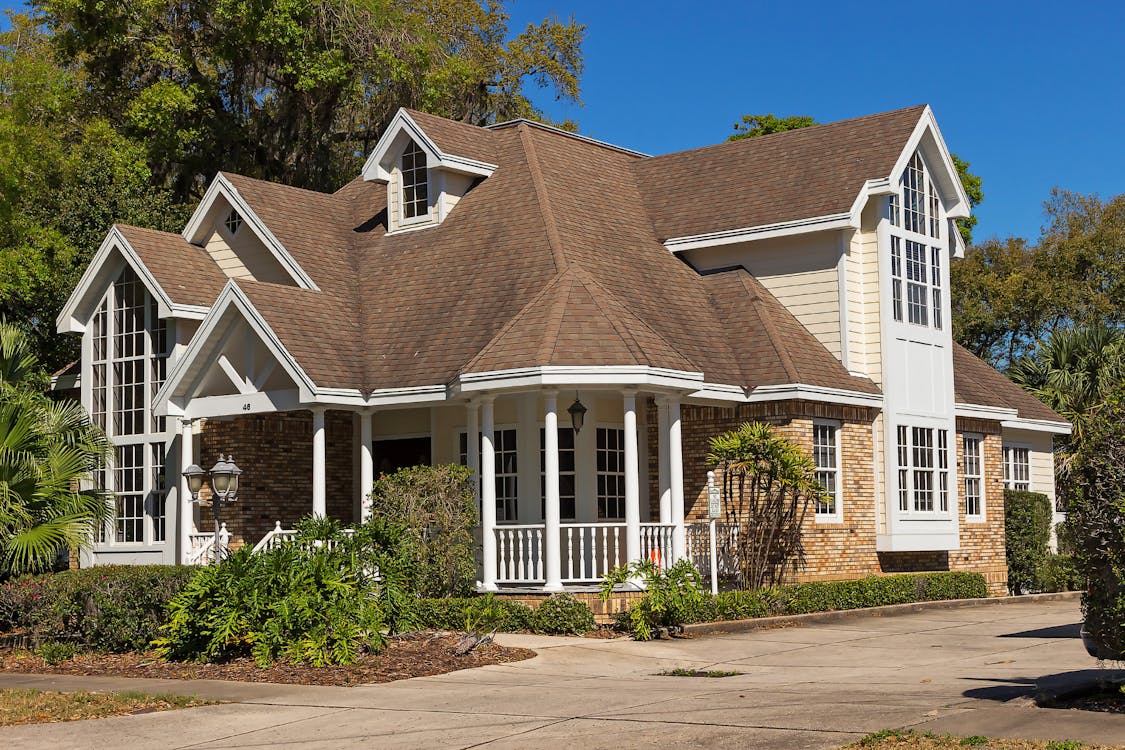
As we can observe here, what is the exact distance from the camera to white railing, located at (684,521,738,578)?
75.7ft

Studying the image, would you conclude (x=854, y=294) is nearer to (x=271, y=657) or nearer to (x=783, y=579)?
(x=783, y=579)

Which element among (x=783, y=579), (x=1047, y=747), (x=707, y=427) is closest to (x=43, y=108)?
(x=707, y=427)

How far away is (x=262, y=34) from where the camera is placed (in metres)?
36.8

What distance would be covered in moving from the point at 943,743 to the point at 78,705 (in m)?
8.22

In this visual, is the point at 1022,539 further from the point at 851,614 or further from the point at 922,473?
the point at 851,614

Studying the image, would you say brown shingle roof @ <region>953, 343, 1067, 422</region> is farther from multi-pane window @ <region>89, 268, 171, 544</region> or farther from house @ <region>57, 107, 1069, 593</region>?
multi-pane window @ <region>89, 268, 171, 544</region>

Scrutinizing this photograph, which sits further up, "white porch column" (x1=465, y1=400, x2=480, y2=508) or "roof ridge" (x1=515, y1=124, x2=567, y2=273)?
"roof ridge" (x1=515, y1=124, x2=567, y2=273)

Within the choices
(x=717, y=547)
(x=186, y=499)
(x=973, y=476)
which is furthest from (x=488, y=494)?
(x=973, y=476)

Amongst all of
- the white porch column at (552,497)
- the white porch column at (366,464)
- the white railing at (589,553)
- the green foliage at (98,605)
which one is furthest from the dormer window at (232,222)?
the white porch column at (552,497)

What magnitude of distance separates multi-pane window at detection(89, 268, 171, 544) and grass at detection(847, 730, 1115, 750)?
736 inches

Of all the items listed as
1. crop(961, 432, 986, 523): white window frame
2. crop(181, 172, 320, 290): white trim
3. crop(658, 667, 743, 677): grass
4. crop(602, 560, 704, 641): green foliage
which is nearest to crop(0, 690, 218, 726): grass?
crop(658, 667, 743, 677): grass

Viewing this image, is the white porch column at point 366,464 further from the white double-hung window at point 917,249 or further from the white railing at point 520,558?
the white double-hung window at point 917,249

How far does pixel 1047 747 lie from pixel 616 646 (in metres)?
9.26

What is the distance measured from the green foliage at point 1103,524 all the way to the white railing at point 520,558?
10.6 m
